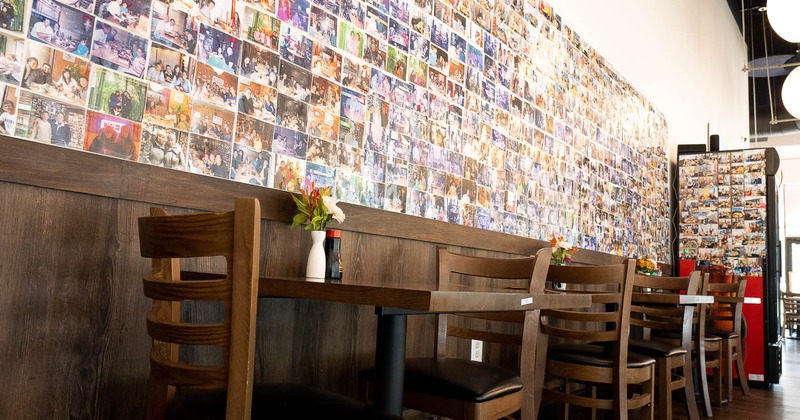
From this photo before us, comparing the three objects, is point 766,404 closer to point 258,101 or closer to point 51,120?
point 258,101

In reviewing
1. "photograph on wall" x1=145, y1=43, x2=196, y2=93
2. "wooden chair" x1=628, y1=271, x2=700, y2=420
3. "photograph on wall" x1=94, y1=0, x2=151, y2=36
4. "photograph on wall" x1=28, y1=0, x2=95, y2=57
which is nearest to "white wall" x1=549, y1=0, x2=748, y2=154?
"wooden chair" x1=628, y1=271, x2=700, y2=420

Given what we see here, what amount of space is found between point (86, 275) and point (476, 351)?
2.26 metres

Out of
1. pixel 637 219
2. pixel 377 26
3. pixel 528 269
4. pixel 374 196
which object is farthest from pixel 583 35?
pixel 528 269

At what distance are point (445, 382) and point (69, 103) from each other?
140 centimetres

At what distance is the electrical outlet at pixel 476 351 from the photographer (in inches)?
134

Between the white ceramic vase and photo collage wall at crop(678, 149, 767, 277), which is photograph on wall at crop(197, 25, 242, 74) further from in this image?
photo collage wall at crop(678, 149, 767, 277)

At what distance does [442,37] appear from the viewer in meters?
3.14

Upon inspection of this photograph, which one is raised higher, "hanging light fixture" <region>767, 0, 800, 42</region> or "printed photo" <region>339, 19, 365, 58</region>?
"hanging light fixture" <region>767, 0, 800, 42</region>

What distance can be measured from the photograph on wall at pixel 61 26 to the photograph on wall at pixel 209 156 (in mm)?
421

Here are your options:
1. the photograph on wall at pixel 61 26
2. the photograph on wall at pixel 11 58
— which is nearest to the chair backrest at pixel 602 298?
the photograph on wall at pixel 61 26

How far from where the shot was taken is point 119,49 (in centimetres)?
179

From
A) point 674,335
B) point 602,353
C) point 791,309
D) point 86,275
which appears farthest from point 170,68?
point 791,309

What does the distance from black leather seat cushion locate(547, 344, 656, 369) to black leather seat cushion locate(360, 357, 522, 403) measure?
738mm

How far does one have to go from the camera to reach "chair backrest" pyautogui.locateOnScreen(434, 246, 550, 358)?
209 centimetres
